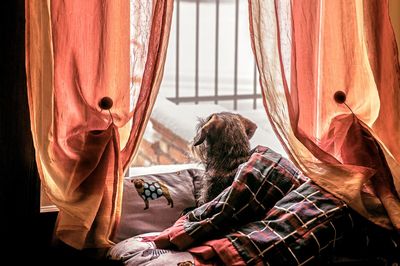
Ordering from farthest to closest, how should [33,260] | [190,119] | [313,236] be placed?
[190,119], [33,260], [313,236]

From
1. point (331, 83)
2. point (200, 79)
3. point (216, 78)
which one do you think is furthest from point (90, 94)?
point (200, 79)

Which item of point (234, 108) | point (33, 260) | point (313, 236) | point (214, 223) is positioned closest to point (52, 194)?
point (33, 260)

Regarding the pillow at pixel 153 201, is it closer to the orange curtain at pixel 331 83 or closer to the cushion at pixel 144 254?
the cushion at pixel 144 254

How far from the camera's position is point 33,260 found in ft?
7.69


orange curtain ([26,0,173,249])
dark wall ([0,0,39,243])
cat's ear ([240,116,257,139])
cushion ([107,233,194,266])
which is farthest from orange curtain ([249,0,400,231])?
dark wall ([0,0,39,243])

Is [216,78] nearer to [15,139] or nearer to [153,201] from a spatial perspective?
[153,201]

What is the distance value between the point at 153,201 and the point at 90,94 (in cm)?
46

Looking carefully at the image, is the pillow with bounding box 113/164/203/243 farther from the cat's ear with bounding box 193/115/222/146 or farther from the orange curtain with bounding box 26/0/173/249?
the cat's ear with bounding box 193/115/222/146

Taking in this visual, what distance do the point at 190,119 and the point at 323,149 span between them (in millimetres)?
739

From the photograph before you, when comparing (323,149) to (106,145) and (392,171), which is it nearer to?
(392,171)

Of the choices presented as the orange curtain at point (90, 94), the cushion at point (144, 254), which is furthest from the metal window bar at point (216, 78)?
the cushion at point (144, 254)

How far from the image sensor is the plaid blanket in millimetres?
2141

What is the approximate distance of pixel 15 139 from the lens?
2268 millimetres

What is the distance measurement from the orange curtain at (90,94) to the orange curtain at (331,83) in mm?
399
